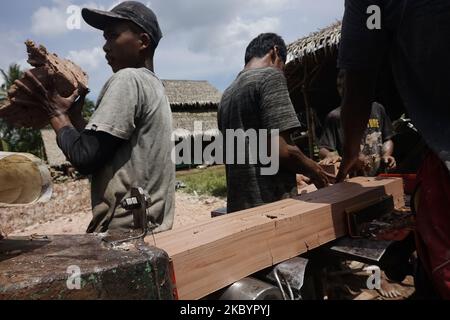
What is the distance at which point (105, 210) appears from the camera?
1.59 metres

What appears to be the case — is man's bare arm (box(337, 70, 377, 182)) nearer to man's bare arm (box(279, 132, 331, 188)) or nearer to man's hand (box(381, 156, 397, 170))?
man's bare arm (box(279, 132, 331, 188))

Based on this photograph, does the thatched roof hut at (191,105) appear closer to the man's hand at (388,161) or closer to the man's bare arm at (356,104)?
the man's hand at (388,161)

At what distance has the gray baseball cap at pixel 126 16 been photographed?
1.72 meters

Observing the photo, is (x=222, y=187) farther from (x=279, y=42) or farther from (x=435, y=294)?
(x=435, y=294)

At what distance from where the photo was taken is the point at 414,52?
3.75 feet

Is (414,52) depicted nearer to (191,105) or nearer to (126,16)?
(126,16)

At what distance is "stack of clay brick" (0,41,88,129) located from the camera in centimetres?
151

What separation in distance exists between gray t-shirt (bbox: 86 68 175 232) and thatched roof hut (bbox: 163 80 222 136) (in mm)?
19724

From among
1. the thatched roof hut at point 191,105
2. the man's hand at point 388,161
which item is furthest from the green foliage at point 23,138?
the man's hand at point 388,161

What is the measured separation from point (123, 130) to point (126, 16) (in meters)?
0.68

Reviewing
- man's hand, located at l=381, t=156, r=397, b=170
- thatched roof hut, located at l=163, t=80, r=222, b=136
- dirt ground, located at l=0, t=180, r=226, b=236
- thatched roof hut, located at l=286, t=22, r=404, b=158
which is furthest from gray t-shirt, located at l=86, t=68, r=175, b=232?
thatched roof hut, located at l=163, t=80, r=222, b=136

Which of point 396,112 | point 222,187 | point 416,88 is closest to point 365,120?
point 416,88

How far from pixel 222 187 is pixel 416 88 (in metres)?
9.44

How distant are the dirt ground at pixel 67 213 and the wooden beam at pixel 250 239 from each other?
577cm
